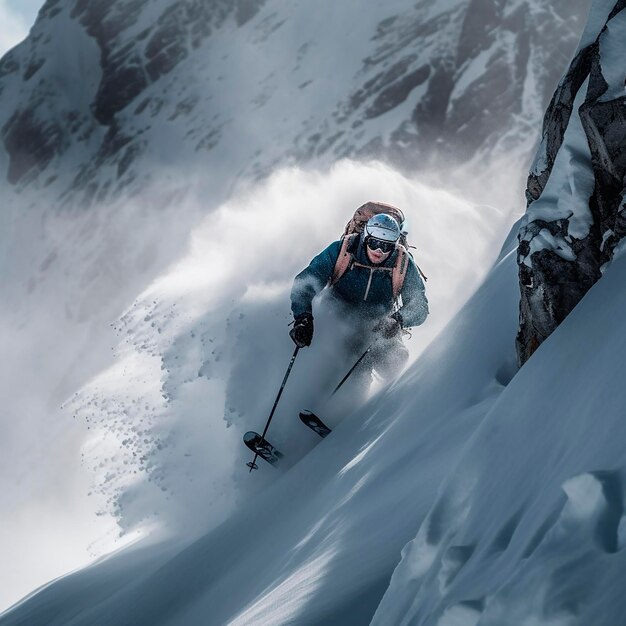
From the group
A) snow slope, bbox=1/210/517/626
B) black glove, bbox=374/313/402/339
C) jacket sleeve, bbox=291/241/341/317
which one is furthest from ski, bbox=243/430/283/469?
black glove, bbox=374/313/402/339

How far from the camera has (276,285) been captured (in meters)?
9.62

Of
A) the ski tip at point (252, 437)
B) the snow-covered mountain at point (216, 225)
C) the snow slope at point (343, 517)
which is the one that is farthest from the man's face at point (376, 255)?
the ski tip at point (252, 437)

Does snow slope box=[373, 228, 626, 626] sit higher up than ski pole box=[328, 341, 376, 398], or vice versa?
ski pole box=[328, 341, 376, 398]

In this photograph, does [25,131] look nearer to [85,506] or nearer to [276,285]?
[85,506]

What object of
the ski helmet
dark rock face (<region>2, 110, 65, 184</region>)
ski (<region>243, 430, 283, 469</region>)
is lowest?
ski (<region>243, 430, 283, 469</region>)

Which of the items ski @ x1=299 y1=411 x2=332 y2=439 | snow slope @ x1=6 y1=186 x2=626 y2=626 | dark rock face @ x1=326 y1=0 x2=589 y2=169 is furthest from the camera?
dark rock face @ x1=326 y1=0 x2=589 y2=169

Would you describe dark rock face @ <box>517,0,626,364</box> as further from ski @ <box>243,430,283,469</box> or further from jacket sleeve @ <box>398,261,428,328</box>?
ski @ <box>243,430,283,469</box>

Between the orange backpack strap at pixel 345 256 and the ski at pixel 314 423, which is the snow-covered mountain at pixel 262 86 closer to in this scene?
the orange backpack strap at pixel 345 256

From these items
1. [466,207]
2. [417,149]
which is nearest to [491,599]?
[466,207]

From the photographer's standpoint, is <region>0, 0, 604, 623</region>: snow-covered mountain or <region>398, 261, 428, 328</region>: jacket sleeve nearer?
<region>0, 0, 604, 623</region>: snow-covered mountain

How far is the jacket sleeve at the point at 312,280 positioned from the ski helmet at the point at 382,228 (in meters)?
0.45

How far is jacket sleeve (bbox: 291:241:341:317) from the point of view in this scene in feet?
21.7

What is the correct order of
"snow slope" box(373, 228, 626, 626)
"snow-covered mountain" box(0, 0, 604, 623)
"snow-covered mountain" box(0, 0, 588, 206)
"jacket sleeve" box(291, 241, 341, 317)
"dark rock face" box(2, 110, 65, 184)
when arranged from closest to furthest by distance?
"snow slope" box(373, 228, 626, 626)
"snow-covered mountain" box(0, 0, 604, 623)
"jacket sleeve" box(291, 241, 341, 317)
"snow-covered mountain" box(0, 0, 588, 206)
"dark rock face" box(2, 110, 65, 184)

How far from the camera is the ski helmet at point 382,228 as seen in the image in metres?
6.33
